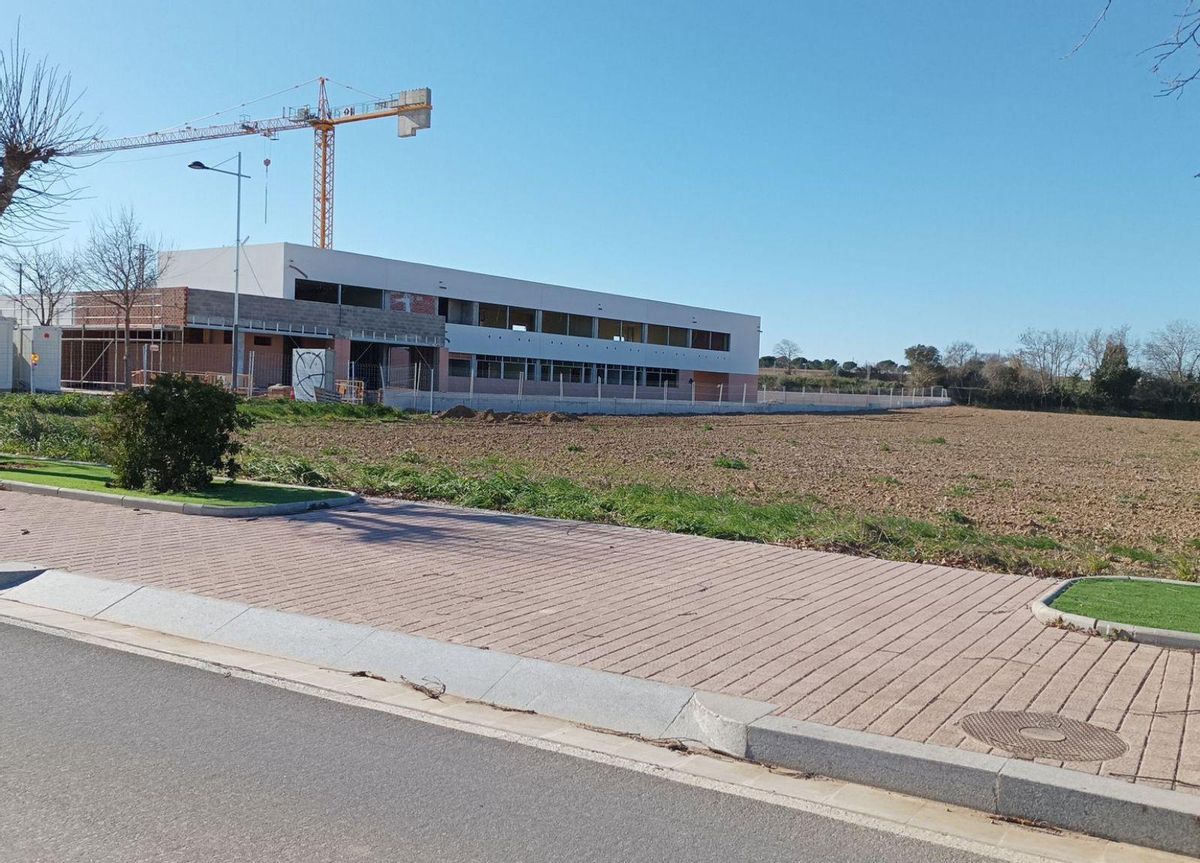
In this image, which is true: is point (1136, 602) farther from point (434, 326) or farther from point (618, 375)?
point (618, 375)

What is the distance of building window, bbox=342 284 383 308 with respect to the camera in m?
59.5

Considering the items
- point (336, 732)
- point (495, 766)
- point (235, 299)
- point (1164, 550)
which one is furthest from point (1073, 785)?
point (235, 299)

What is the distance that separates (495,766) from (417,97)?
84916mm

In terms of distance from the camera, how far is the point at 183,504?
12859 mm

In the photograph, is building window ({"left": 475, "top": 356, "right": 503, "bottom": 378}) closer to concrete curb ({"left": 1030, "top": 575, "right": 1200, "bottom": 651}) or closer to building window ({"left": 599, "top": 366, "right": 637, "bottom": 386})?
building window ({"left": 599, "top": 366, "right": 637, "bottom": 386})

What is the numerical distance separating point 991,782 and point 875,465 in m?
20.0

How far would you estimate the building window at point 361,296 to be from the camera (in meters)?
59.5

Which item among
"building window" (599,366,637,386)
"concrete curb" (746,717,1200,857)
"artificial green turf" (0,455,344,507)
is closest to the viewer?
"concrete curb" (746,717,1200,857)

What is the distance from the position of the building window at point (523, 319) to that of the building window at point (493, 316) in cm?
52

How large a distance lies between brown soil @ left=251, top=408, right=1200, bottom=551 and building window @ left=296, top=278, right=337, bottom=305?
19.7 meters

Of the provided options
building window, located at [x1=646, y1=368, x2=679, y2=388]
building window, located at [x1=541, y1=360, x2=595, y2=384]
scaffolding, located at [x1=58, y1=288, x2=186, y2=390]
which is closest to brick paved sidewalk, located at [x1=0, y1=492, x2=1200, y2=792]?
scaffolding, located at [x1=58, y1=288, x2=186, y2=390]

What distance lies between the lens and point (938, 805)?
506 centimetres

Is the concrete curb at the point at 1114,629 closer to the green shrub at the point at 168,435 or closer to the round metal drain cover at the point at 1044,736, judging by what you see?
the round metal drain cover at the point at 1044,736

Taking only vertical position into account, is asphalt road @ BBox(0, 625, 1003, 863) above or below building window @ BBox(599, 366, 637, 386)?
below
